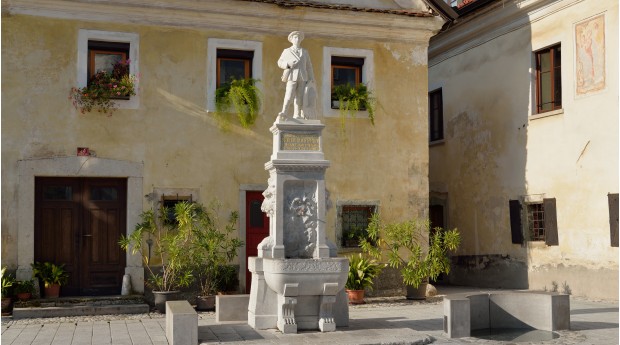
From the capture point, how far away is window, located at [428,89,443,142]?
20.2 m

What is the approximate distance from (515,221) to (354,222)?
3.78 metres

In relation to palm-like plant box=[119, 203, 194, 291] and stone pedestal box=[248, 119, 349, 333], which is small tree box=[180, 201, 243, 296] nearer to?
palm-like plant box=[119, 203, 194, 291]

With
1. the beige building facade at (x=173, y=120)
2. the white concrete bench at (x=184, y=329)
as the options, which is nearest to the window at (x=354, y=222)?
the beige building facade at (x=173, y=120)

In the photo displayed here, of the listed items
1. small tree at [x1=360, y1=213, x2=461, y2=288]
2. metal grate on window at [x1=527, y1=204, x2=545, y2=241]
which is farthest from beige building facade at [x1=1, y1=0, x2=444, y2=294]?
metal grate on window at [x1=527, y1=204, x2=545, y2=241]

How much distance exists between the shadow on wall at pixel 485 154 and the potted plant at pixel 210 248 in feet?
20.9

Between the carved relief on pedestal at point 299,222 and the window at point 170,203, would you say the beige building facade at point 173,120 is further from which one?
the carved relief on pedestal at point 299,222

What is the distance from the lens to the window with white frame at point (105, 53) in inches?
562

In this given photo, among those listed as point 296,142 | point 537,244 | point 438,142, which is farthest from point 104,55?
point 537,244

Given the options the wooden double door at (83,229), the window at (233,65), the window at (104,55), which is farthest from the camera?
the window at (233,65)

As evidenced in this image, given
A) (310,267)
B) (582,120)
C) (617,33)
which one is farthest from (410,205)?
(310,267)

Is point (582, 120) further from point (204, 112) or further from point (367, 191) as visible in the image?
point (204, 112)

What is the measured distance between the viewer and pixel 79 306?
1305cm

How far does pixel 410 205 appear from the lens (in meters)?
16.1

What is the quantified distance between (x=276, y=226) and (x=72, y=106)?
18.5 feet
